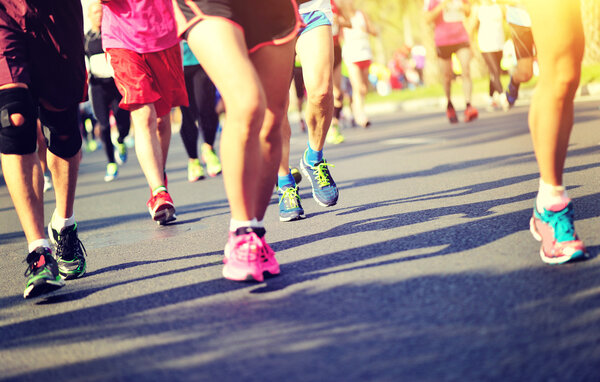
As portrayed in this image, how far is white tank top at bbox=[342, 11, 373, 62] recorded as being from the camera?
13.3 m

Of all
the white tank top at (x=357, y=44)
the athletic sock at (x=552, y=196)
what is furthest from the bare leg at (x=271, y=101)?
the white tank top at (x=357, y=44)

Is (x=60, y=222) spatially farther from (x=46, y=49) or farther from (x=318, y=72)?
(x=318, y=72)

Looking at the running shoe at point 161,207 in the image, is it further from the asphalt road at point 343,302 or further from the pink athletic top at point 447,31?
the pink athletic top at point 447,31

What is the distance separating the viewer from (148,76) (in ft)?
18.4

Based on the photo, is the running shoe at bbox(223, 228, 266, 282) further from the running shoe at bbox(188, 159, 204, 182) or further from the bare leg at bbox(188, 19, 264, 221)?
the running shoe at bbox(188, 159, 204, 182)

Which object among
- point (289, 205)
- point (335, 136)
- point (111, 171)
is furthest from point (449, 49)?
point (289, 205)

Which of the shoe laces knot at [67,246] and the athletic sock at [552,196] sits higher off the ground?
the athletic sock at [552,196]

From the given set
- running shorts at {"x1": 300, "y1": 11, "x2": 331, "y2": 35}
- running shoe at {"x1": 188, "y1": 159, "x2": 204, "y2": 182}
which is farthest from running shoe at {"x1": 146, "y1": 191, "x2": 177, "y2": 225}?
running shoe at {"x1": 188, "y1": 159, "x2": 204, "y2": 182}

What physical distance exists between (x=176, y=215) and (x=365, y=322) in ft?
11.8

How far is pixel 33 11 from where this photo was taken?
3.75 metres

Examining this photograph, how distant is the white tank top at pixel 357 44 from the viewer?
43.7 feet

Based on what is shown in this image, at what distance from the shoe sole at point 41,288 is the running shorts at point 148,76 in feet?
6.63

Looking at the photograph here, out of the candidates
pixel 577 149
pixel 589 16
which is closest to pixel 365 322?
pixel 577 149

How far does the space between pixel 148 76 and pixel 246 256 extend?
2.52m
